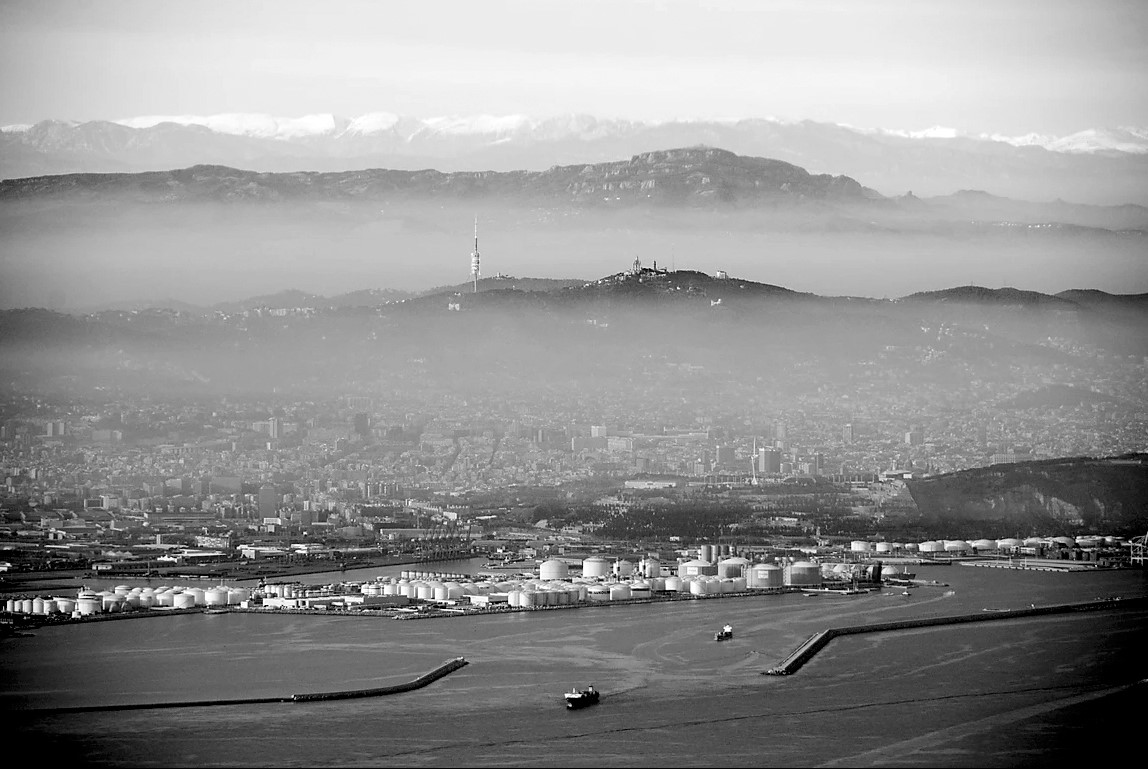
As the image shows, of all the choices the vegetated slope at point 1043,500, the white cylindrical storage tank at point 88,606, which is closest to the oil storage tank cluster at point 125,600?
the white cylindrical storage tank at point 88,606

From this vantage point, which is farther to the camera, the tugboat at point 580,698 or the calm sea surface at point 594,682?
the tugboat at point 580,698

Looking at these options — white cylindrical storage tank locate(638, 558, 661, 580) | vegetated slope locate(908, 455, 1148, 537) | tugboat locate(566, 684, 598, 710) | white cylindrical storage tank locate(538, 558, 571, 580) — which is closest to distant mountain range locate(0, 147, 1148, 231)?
vegetated slope locate(908, 455, 1148, 537)

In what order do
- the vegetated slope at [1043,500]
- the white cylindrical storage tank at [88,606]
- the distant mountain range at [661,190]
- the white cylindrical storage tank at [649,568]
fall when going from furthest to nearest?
the distant mountain range at [661,190], the vegetated slope at [1043,500], the white cylindrical storage tank at [649,568], the white cylindrical storage tank at [88,606]

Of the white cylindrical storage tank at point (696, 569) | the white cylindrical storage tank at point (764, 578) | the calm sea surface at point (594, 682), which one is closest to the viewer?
the calm sea surface at point (594, 682)

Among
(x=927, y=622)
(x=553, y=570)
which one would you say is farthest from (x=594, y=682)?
(x=553, y=570)

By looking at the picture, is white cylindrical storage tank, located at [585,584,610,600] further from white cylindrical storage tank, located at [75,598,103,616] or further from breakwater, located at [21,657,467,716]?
breakwater, located at [21,657,467,716]

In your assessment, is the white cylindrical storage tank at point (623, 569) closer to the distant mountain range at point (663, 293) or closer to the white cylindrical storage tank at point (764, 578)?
the white cylindrical storage tank at point (764, 578)

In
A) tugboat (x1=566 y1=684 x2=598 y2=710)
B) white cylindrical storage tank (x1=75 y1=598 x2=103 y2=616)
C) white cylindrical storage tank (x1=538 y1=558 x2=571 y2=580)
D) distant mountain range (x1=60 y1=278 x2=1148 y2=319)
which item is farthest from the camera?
distant mountain range (x1=60 y1=278 x2=1148 y2=319)
